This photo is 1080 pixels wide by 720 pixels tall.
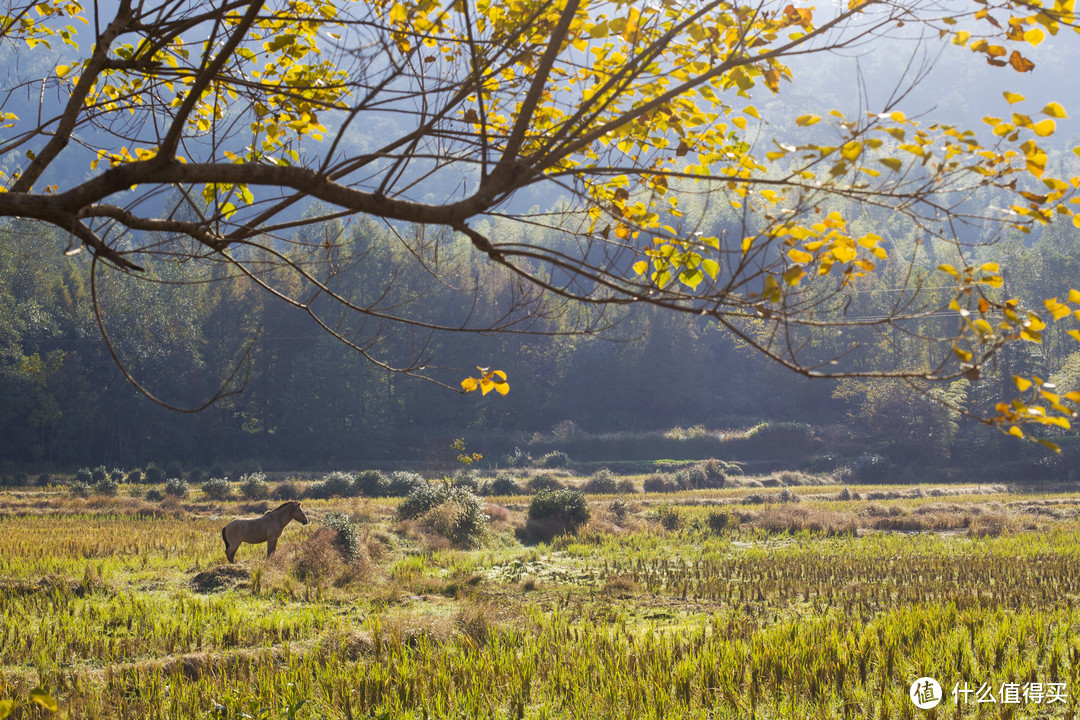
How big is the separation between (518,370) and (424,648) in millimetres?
47049

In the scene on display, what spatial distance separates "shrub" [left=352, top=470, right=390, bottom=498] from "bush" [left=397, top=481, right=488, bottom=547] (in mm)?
9323

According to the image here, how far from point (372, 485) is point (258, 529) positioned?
15.2m

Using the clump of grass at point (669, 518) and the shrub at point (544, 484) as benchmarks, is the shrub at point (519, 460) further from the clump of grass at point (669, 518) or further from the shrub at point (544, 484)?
the clump of grass at point (669, 518)

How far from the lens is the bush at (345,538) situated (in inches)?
411

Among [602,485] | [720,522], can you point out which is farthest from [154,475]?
[720,522]

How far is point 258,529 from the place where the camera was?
1016cm

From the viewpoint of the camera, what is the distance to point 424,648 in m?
6.11

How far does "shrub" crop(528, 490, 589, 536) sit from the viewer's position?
52.9 ft

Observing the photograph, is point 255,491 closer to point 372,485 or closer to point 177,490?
point 177,490

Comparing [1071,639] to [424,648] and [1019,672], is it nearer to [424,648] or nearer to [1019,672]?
[1019,672]

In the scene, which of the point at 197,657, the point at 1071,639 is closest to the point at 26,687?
the point at 197,657

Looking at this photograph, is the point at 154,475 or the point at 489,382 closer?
the point at 489,382

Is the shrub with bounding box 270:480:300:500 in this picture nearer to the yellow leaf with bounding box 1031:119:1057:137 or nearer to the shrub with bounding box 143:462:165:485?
the shrub with bounding box 143:462:165:485

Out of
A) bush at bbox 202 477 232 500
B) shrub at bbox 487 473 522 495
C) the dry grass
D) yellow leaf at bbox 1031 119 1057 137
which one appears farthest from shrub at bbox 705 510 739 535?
bush at bbox 202 477 232 500
